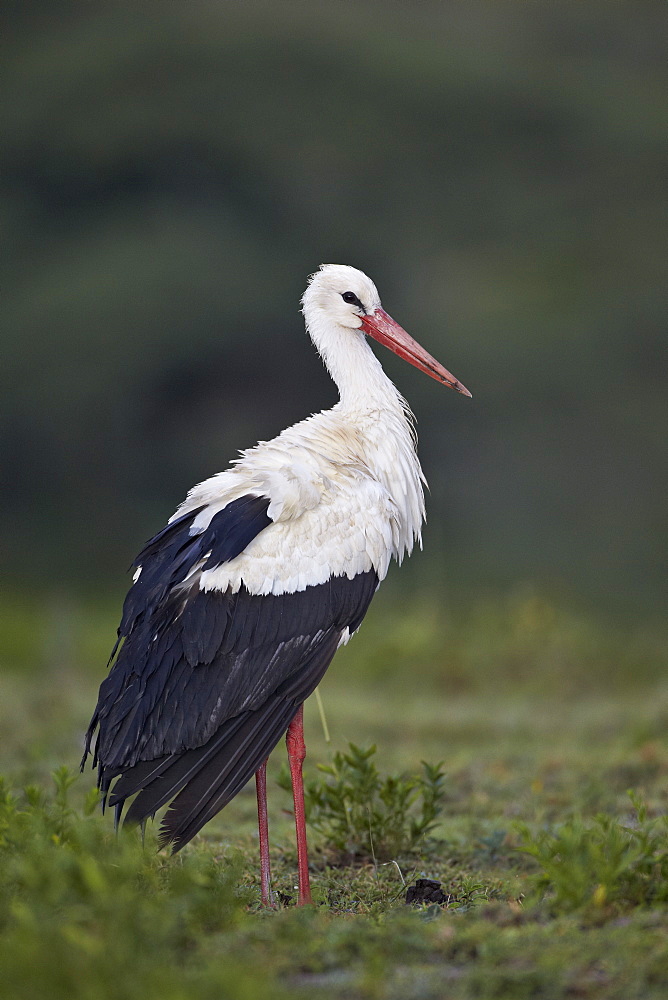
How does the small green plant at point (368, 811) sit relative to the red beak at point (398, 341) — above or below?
below

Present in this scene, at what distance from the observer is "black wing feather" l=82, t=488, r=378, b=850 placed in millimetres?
4031

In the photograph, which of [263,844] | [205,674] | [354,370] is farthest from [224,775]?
[354,370]

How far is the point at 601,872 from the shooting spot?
3.21 meters

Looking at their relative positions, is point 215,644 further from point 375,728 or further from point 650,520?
point 650,520

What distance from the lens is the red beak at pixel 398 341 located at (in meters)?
5.27

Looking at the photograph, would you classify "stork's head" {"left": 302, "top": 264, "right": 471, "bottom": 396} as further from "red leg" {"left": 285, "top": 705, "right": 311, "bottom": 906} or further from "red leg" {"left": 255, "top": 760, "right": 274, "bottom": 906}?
"red leg" {"left": 255, "top": 760, "right": 274, "bottom": 906}

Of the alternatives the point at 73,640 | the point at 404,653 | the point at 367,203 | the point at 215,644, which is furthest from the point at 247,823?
the point at 367,203

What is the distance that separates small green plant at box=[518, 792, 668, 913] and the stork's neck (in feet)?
7.35

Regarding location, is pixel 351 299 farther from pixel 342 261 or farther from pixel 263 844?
pixel 342 261

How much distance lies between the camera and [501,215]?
66.0 ft

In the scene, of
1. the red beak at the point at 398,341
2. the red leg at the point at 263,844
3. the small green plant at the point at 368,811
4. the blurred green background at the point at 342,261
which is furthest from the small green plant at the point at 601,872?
the blurred green background at the point at 342,261

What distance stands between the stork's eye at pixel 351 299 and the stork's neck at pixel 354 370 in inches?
4.8

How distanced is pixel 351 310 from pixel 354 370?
11.5 inches

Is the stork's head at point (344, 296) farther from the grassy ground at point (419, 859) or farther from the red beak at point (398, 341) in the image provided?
the grassy ground at point (419, 859)
